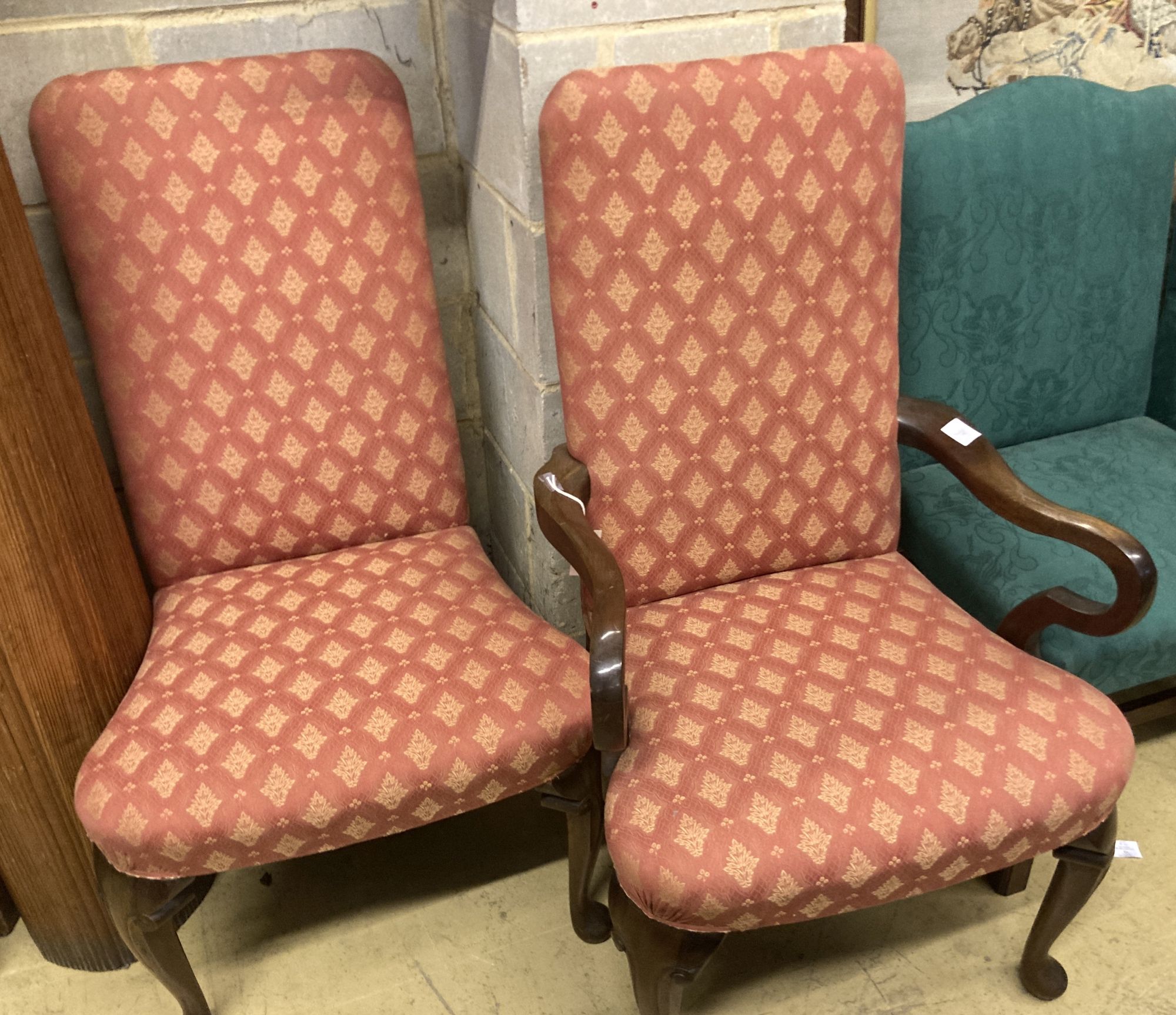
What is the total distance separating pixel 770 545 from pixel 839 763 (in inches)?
15.7

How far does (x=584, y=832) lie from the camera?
1.48 metres

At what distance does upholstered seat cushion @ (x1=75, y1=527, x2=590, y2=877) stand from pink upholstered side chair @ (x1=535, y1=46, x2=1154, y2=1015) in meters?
0.14

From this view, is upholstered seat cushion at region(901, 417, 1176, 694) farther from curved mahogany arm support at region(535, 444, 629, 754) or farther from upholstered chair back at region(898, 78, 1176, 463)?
curved mahogany arm support at region(535, 444, 629, 754)

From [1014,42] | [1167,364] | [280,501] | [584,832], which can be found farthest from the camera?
[1167,364]

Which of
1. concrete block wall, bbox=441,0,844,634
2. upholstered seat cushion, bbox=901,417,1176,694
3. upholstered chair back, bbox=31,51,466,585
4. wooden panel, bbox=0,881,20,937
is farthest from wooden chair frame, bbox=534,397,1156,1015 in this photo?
wooden panel, bbox=0,881,20,937

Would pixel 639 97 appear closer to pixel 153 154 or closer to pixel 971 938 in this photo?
pixel 153 154

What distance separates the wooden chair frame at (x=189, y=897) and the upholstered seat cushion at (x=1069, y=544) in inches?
25.6

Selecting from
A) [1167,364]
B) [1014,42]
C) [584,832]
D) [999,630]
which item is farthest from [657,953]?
[1014,42]

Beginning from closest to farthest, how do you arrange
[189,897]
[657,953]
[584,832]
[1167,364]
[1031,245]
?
1. [657,953]
2. [189,897]
3. [584,832]
4. [1031,245]
5. [1167,364]

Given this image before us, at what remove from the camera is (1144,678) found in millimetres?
1584

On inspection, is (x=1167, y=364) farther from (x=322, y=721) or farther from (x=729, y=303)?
(x=322, y=721)

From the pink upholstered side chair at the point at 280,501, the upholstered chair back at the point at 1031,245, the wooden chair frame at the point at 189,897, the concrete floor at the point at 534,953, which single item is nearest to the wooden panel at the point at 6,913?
the concrete floor at the point at 534,953

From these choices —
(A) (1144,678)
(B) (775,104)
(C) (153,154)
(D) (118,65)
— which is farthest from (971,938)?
(D) (118,65)

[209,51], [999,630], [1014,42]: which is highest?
[209,51]
